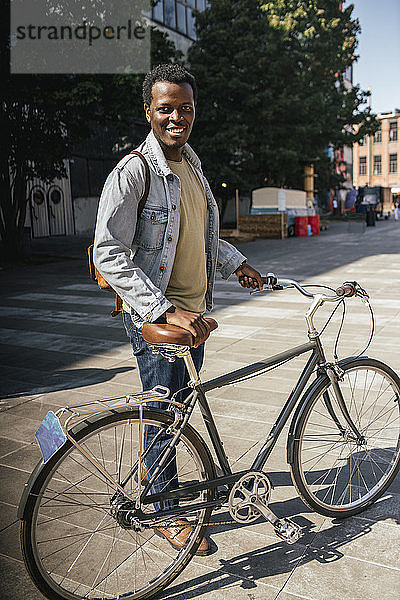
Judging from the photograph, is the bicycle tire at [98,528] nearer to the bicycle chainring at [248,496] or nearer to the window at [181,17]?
the bicycle chainring at [248,496]

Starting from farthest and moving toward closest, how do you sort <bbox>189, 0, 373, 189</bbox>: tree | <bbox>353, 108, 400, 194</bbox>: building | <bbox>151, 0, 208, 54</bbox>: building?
<bbox>353, 108, 400, 194</bbox>: building, <bbox>151, 0, 208, 54</bbox>: building, <bbox>189, 0, 373, 189</bbox>: tree

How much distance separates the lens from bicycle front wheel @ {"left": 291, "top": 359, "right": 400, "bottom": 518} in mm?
2863

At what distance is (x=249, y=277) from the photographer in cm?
289

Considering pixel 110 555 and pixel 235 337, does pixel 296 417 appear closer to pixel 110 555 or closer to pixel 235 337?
pixel 110 555

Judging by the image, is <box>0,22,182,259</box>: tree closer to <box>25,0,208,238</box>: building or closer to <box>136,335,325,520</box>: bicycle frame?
<box>25,0,208,238</box>: building

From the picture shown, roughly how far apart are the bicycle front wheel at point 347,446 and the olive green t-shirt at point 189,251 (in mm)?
731

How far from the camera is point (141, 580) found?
2.52 meters

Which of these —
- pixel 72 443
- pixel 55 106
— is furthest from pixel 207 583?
pixel 55 106

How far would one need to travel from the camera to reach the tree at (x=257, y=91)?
24594mm

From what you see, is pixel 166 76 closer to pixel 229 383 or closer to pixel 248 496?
pixel 229 383

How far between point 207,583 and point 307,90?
26.5 metres

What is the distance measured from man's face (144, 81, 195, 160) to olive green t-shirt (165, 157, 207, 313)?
Result: 120 millimetres

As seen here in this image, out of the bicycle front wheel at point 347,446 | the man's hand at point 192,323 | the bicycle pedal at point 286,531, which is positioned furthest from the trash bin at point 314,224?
the man's hand at point 192,323

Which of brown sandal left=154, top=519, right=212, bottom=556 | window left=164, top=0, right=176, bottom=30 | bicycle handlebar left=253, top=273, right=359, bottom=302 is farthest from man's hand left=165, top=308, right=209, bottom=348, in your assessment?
window left=164, top=0, right=176, bottom=30
